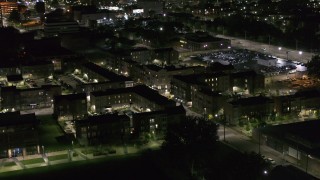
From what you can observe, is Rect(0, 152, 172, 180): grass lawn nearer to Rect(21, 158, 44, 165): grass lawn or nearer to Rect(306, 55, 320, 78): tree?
Rect(21, 158, 44, 165): grass lawn

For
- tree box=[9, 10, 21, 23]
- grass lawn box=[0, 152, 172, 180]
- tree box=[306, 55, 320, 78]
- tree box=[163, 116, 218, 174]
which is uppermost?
tree box=[9, 10, 21, 23]

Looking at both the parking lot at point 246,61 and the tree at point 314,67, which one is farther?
the parking lot at point 246,61

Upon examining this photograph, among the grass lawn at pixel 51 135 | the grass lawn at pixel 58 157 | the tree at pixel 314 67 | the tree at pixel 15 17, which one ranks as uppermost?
the tree at pixel 15 17

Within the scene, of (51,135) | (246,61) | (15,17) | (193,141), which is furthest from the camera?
(15,17)

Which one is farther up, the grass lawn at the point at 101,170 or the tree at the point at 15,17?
the tree at the point at 15,17

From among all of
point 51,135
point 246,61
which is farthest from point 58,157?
point 246,61

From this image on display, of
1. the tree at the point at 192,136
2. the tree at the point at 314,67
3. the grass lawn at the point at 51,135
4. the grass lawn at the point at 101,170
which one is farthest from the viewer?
the tree at the point at 314,67

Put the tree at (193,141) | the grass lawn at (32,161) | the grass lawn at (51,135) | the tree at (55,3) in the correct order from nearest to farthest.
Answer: the tree at (193,141) < the grass lawn at (32,161) < the grass lawn at (51,135) < the tree at (55,3)

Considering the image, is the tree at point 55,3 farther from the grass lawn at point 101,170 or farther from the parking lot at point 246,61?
the grass lawn at point 101,170

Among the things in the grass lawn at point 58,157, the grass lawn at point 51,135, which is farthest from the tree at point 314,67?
the grass lawn at point 58,157

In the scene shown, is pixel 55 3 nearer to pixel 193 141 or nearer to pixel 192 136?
pixel 192 136

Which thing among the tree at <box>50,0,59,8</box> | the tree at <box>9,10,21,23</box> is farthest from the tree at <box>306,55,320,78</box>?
the tree at <box>50,0,59,8</box>
